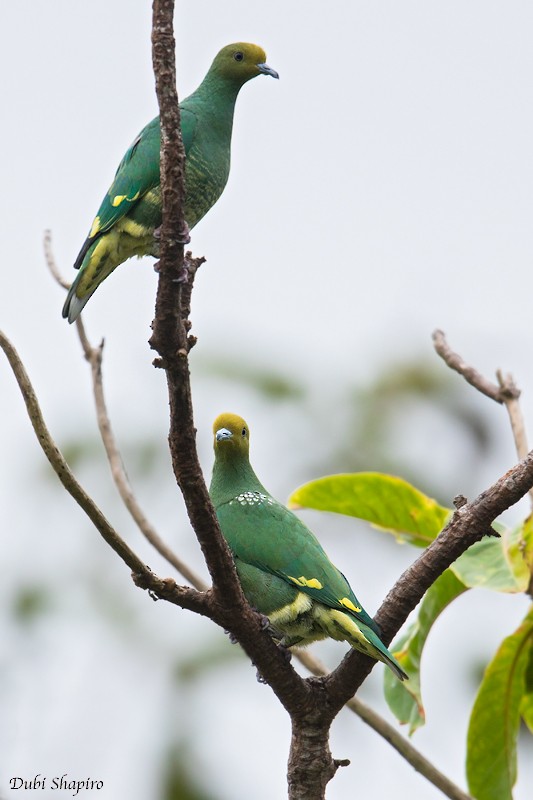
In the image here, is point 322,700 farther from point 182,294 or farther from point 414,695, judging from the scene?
point 182,294

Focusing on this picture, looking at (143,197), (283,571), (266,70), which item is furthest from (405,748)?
(266,70)

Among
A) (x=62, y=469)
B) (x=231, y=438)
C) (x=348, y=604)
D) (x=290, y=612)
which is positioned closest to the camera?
(x=62, y=469)

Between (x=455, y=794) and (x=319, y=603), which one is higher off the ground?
(x=319, y=603)

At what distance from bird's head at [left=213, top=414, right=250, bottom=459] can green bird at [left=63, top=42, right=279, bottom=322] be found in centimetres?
73

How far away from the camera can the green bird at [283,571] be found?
367 cm

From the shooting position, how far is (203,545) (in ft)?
9.88

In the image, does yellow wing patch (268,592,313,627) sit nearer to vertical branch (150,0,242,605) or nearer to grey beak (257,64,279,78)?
vertical branch (150,0,242,605)

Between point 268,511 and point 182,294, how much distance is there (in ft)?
3.56

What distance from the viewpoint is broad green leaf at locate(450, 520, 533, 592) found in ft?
12.7

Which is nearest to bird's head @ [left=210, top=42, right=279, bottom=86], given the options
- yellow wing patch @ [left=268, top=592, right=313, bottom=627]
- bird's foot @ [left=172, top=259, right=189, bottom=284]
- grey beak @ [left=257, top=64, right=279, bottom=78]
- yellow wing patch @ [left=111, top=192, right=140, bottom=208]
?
grey beak @ [left=257, top=64, right=279, bottom=78]

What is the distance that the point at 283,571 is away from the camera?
3.80 meters

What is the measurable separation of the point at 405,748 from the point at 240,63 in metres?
2.91

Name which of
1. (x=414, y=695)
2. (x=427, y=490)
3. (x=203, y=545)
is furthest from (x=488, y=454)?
(x=203, y=545)

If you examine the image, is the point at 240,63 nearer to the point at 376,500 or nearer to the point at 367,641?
the point at 376,500
